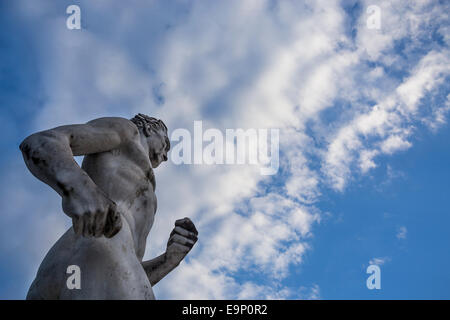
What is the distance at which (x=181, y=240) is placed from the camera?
6.81 metres

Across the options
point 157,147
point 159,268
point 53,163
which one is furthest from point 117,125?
point 159,268

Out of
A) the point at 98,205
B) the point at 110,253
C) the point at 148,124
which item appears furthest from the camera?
the point at 148,124

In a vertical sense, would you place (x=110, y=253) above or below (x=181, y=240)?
below

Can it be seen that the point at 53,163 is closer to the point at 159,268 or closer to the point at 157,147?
the point at 157,147

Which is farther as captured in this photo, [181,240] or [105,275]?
[181,240]

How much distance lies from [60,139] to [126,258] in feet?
4.07

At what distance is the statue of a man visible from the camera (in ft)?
13.7

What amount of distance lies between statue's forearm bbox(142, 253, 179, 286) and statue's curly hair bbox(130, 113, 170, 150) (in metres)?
1.65

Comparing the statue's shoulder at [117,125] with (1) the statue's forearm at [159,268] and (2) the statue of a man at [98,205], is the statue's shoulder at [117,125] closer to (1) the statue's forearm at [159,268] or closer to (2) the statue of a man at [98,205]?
(2) the statue of a man at [98,205]

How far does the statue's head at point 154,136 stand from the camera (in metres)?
6.92

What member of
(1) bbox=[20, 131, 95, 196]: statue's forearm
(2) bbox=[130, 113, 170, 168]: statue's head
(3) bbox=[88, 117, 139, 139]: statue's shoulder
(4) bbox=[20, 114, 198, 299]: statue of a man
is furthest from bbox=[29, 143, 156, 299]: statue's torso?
(2) bbox=[130, 113, 170, 168]: statue's head

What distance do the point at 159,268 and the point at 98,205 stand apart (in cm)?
284

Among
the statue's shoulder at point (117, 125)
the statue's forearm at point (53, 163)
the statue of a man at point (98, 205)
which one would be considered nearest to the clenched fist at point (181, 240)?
the statue of a man at point (98, 205)
